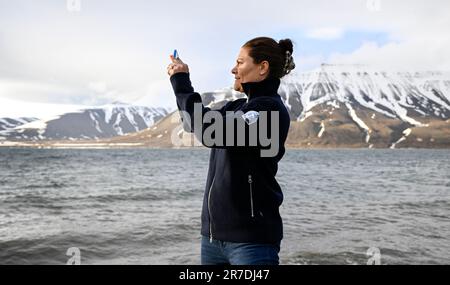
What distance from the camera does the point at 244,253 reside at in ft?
10.6

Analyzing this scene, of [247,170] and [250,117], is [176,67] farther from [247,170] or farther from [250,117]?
[247,170]

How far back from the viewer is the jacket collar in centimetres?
338

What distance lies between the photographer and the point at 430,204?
1201 inches

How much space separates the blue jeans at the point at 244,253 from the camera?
3234mm

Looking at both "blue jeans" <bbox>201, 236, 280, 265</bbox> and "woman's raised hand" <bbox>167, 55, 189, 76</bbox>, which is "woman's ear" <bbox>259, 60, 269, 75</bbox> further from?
"blue jeans" <bbox>201, 236, 280, 265</bbox>

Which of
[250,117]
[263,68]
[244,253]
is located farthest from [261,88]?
[244,253]

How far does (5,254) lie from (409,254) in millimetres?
13594

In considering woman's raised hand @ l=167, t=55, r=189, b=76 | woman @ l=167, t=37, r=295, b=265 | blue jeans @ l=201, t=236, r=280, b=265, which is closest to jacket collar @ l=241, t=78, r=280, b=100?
woman @ l=167, t=37, r=295, b=265

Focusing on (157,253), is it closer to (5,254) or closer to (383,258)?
(5,254)

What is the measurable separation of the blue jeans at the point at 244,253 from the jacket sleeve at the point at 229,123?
76 centimetres

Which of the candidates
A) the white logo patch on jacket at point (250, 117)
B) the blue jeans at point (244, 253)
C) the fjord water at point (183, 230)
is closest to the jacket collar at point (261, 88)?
the white logo patch on jacket at point (250, 117)

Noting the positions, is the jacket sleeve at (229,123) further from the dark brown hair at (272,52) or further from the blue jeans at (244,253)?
the blue jeans at (244,253)

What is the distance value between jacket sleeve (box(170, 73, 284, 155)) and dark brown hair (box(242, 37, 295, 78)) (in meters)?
0.36
